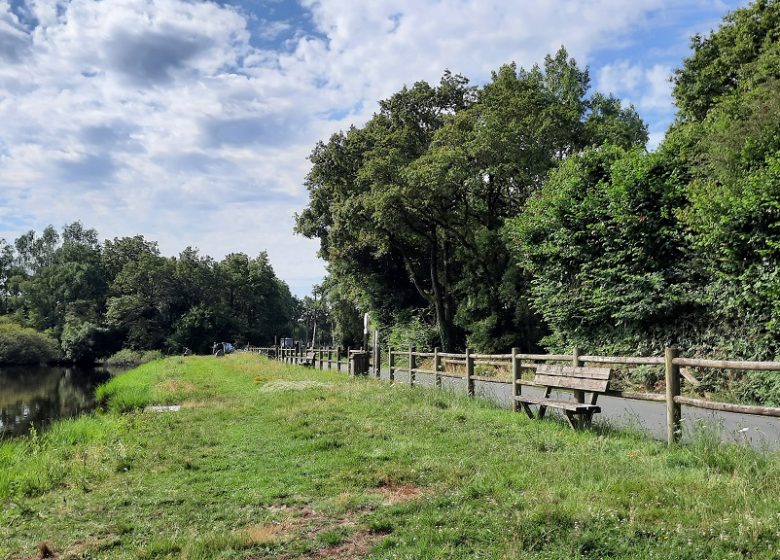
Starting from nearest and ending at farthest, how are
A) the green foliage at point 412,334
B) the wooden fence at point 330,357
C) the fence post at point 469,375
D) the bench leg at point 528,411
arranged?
the bench leg at point 528,411, the fence post at point 469,375, the wooden fence at point 330,357, the green foliage at point 412,334

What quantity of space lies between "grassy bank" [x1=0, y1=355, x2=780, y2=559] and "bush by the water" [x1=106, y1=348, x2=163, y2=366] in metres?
60.2

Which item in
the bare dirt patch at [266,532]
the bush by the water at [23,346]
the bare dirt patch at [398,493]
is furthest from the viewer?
the bush by the water at [23,346]

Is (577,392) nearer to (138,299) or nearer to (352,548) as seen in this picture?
(352,548)

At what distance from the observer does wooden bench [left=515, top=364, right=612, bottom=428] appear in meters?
7.54

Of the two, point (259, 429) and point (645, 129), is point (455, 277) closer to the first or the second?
point (645, 129)

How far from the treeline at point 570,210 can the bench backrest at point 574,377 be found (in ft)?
15.2

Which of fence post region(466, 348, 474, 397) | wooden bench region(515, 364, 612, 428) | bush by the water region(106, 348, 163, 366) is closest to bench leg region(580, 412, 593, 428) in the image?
wooden bench region(515, 364, 612, 428)

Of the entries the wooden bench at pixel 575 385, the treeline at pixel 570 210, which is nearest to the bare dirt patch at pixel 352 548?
the wooden bench at pixel 575 385

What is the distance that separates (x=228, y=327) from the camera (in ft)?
253

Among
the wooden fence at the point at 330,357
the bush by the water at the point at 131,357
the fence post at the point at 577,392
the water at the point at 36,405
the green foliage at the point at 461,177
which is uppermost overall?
the green foliage at the point at 461,177

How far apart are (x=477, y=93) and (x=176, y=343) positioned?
55285 millimetres

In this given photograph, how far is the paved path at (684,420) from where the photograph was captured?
6473 mm

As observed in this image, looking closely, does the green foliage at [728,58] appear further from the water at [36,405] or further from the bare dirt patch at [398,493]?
the water at [36,405]

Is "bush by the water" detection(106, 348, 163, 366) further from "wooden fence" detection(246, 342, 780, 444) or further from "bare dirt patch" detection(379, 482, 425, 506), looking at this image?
"bare dirt patch" detection(379, 482, 425, 506)
